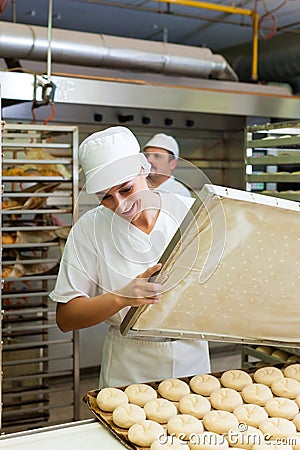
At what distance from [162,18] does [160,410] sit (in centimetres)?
479

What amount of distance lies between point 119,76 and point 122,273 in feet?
9.10

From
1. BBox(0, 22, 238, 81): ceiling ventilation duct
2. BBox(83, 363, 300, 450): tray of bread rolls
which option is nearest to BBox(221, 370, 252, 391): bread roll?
BBox(83, 363, 300, 450): tray of bread rolls

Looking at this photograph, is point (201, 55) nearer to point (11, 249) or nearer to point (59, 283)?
point (11, 249)

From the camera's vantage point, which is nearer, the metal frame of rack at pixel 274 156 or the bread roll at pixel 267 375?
the bread roll at pixel 267 375

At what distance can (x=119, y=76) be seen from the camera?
403 cm

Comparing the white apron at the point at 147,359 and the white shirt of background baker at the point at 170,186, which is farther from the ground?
the white shirt of background baker at the point at 170,186

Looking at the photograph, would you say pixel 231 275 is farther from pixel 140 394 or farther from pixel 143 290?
pixel 140 394

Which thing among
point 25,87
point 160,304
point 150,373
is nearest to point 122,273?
point 160,304

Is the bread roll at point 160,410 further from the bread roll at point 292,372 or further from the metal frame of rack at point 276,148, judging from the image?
the metal frame of rack at point 276,148

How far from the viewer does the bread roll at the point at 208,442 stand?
1.23 m

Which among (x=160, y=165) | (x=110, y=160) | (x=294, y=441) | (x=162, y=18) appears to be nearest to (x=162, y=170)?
(x=160, y=165)

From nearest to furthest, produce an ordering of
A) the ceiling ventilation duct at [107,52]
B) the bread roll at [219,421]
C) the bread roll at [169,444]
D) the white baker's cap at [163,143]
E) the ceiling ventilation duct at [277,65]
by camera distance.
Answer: the bread roll at [169,444] → the bread roll at [219,421] → the ceiling ventilation duct at [107,52] → the white baker's cap at [163,143] → the ceiling ventilation duct at [277,65]

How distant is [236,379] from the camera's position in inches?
62.6

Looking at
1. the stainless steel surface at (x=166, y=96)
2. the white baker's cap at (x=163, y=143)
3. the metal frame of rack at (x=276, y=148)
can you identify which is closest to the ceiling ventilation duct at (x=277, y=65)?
the stainless steel surface at (x=166, y=96)
